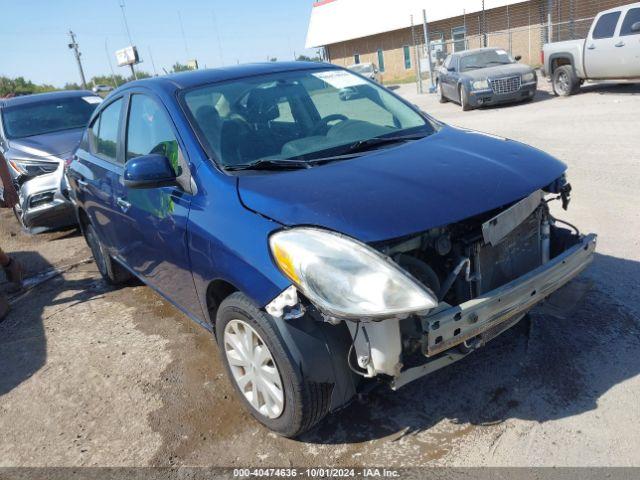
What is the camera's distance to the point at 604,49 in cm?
1241

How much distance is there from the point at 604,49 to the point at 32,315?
1292 centimetres

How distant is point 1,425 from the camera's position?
3.20m

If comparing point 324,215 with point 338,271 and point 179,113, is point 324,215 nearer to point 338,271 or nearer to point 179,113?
point 338,271

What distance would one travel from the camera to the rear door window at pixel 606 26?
40.5 ft

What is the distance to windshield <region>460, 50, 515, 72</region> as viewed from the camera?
1462cm

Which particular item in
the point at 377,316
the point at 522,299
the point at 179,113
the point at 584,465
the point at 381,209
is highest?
the point at 179,113

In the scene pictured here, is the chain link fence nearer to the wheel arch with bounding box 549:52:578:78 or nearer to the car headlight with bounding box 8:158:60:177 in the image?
the wheel arch with bounding box 549:52:578:78

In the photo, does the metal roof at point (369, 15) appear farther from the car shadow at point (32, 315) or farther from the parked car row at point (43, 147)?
the car shadow at point (32, 315)

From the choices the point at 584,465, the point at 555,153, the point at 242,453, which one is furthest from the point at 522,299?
the point at 555,153

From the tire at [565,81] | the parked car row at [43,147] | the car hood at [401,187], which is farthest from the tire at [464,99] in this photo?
the car hood at [401,187]

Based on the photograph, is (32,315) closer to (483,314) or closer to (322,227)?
(322,227)

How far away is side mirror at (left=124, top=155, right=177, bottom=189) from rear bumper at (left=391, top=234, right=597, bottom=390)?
1592 millimetres

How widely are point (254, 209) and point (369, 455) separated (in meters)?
1.29

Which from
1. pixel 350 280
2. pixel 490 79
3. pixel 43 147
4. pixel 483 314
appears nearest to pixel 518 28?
pixel 490 79
